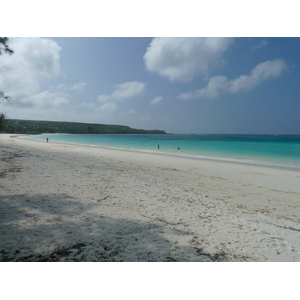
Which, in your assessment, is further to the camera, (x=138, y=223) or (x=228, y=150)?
(x=228, y=150)

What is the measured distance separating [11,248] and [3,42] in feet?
25.0

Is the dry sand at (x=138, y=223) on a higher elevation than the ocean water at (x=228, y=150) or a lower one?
lower

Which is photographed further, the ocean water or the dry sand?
the ocean water

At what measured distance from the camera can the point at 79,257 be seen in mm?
3229

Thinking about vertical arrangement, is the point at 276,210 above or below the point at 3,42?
below

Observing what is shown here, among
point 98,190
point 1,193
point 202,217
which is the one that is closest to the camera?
point 202,217

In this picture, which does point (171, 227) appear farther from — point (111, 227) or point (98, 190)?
point (98, 190)

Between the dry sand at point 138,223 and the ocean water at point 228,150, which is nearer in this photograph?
the dry sand at point 138,223

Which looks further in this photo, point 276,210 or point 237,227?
point 276,210

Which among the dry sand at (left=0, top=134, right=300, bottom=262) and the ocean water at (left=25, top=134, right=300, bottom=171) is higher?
the ocean water at (left=25, top=134, right=300, bottom=171)

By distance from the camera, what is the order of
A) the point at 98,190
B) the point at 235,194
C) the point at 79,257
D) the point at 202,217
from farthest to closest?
the point at 235,194
the point at 98,190
the point at 202,217
the point at 79,257

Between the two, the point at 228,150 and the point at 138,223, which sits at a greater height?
the point at 228,150

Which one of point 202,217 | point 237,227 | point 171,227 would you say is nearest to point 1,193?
point 171,227
